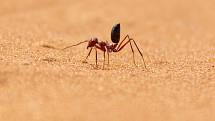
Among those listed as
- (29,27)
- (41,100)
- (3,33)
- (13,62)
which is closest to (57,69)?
(13,62)

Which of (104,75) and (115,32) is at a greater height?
(115,32)

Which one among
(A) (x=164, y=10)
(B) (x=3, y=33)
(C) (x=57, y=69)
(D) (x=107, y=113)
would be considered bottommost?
(D) (x=107, y=113)

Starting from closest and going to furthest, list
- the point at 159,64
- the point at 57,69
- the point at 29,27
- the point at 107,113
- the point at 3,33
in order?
the point at 107,113, the point at 57,69, the point at 159,64, the point at 3,33, the point at 29,27

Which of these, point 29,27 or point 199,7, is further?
point 199,7

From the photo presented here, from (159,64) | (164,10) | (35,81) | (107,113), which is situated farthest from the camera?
(164,10)

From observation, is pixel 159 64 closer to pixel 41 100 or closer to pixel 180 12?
pixel 41 100

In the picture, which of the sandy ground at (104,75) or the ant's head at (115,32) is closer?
the sandy ground at (104,75)

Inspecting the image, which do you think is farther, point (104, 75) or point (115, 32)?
point (115, 32)

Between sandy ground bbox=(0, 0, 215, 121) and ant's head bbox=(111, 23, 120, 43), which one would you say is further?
ant's head bbox=(111, 23, 120, 43)
